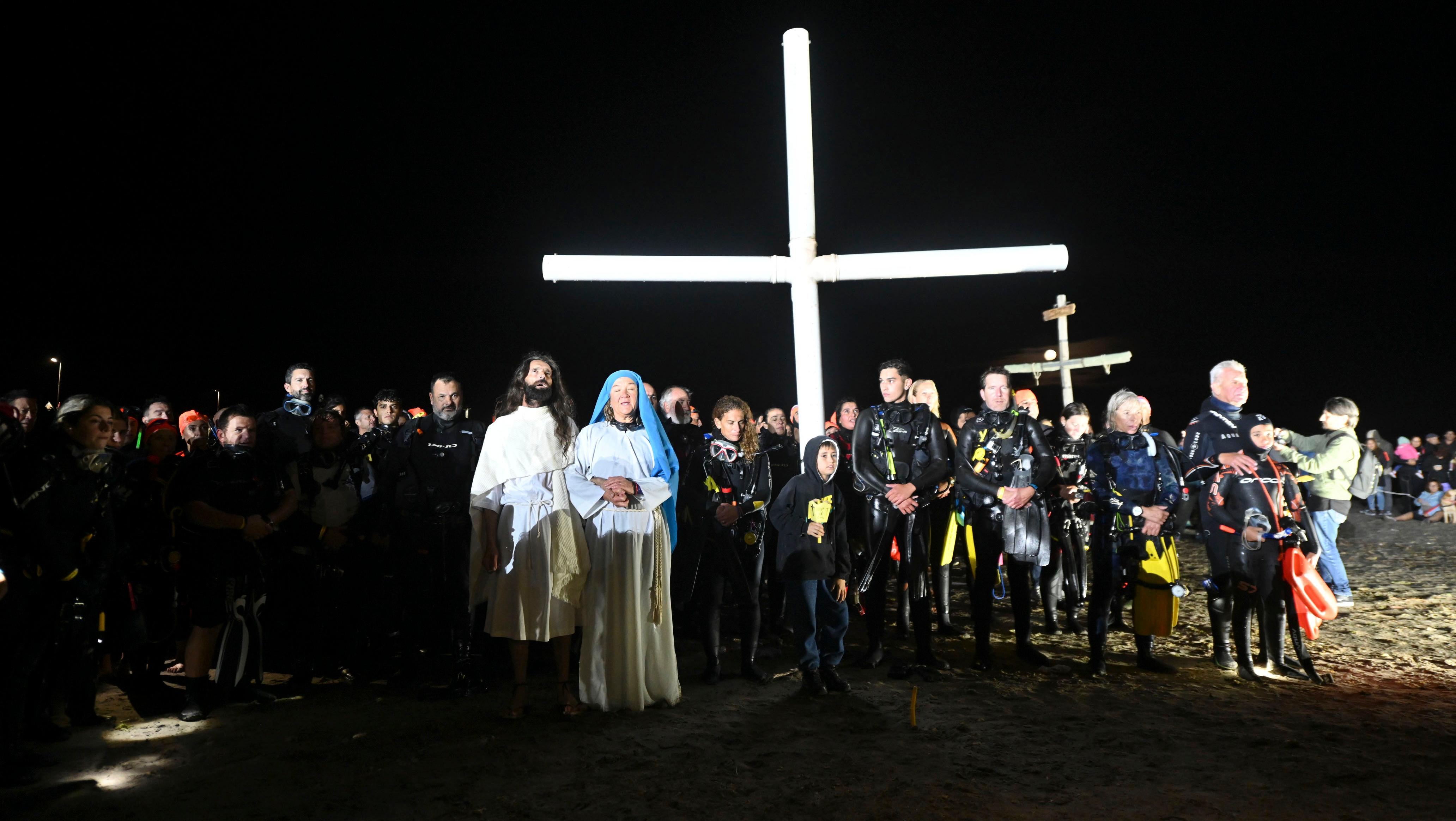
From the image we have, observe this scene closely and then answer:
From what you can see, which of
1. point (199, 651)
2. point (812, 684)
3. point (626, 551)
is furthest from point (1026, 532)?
point (199, 651)

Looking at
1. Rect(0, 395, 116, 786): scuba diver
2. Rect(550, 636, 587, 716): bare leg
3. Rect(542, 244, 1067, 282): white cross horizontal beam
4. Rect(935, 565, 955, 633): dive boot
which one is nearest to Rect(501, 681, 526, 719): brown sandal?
Rect(550, 636, 587, 716): bare leg

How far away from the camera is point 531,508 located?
4.83 metres

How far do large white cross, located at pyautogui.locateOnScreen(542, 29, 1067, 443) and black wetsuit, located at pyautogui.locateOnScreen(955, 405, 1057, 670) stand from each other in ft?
3.86

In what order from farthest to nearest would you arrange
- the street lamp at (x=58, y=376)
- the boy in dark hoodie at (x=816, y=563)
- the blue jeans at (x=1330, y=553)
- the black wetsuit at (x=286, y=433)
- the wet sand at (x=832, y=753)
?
the street lamp at (x=58, y=376), the blue jeans at (x=1330, y=553), the black wetsuit at (x=286, y=433), the boy in dark hoodie at (x=816, y=563), the wet sand at (x=832, y=753)

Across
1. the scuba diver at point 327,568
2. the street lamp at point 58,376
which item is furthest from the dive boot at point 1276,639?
the street lamp at point 58,376

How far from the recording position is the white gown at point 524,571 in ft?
15.5

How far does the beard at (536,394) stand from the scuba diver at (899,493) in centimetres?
221

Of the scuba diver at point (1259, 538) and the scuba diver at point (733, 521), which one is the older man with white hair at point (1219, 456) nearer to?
the scuba diver at point (1259, 538)

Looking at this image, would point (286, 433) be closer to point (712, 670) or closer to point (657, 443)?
point (657, 443)

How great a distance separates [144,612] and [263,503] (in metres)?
1.13

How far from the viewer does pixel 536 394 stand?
16.4 feet

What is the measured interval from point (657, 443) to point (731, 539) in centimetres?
103

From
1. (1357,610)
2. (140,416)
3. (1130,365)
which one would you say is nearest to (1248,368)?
(1130,365)

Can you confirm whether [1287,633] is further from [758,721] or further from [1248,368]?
[1248,368]
